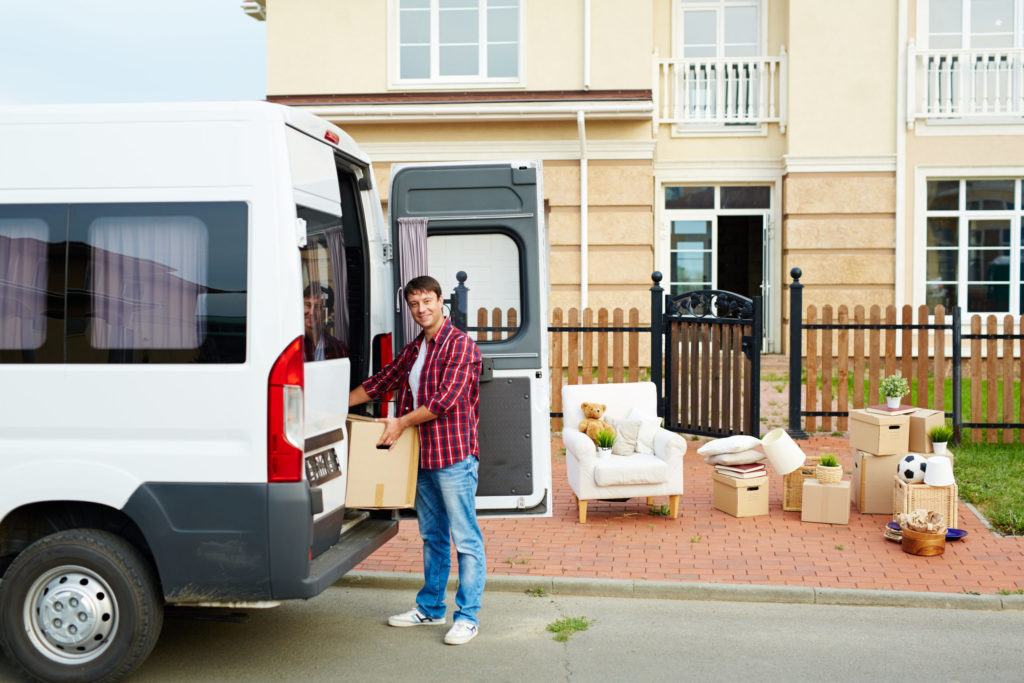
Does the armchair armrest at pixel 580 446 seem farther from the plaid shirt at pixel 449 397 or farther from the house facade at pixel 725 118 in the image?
the house facade at pixel 725 118

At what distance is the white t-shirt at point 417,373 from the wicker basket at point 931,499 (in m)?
Result: 3.89

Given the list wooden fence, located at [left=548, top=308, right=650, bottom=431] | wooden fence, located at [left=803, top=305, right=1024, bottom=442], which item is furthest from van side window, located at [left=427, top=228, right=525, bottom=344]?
wooden fence, located at [left=803, top=305, right=1024, bottom=442]

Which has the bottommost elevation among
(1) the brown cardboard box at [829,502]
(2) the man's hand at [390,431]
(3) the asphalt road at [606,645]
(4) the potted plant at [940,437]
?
(3) the asphalt road at [606,645]

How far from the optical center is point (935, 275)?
56.3ft

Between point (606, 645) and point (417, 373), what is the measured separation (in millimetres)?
1726

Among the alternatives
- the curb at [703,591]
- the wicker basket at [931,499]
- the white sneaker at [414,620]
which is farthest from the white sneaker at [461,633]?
the wicker basket at [931,499]

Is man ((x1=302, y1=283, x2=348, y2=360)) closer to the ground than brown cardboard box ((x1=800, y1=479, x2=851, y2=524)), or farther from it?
farther from it

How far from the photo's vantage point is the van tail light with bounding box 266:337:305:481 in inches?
176

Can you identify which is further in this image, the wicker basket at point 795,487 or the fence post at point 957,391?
the fence post at point 957,391

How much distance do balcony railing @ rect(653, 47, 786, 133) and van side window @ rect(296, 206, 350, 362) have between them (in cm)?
1276

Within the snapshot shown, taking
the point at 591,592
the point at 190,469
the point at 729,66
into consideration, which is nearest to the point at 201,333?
the point at 190,469

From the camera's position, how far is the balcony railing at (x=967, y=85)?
16.7 m

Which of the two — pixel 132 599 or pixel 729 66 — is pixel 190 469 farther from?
pixel 729 66

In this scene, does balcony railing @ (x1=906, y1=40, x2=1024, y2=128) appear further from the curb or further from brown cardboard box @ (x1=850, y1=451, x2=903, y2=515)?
the curb
